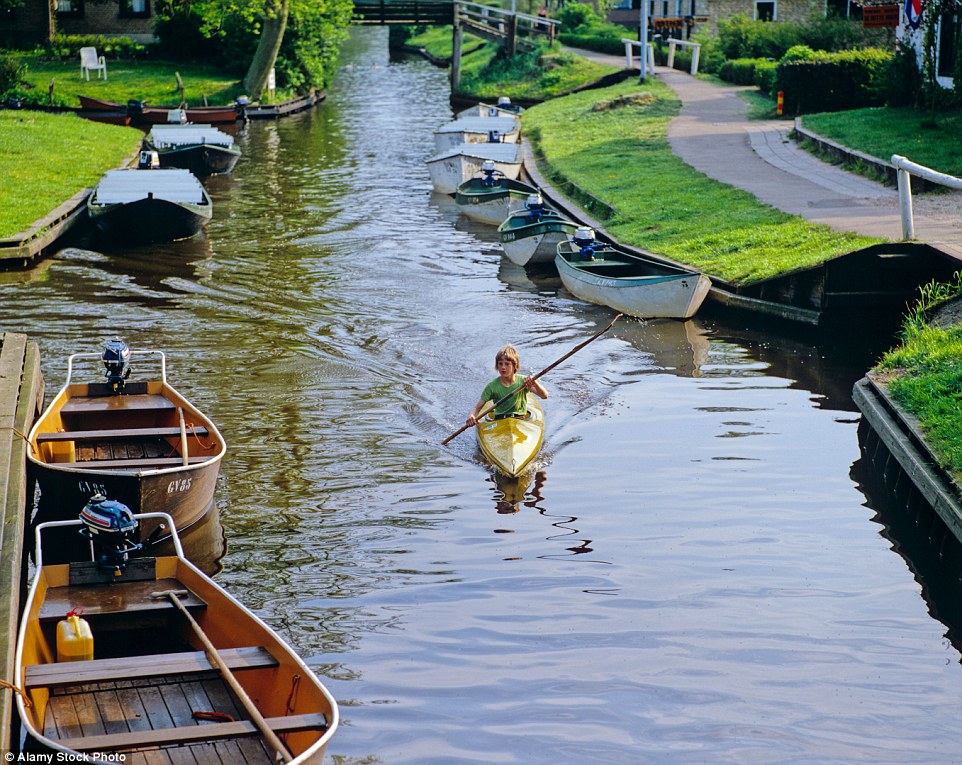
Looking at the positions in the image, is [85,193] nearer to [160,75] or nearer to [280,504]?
[280,504]

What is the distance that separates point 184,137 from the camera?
1458 inches

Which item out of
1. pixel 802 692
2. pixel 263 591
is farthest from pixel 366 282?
pixel 802 692

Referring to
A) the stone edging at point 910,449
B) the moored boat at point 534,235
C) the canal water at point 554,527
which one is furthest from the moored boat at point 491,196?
the stone edging at point 910,449

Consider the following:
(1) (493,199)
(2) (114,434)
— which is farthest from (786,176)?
(2) (114,434)

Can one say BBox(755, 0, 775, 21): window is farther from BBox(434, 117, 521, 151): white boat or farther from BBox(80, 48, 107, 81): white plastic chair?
BBox(80, 48, 107, 81): white plastic chair

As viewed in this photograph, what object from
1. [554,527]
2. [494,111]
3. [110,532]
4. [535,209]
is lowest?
[554,527]

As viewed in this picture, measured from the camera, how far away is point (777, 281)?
19.5m

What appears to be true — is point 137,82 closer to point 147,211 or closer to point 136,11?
point 136,11

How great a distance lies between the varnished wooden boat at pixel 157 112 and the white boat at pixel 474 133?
29.5 feet

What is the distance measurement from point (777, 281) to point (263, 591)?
11.5m

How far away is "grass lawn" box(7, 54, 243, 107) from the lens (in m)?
49.1

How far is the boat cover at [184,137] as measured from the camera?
36.5 meters

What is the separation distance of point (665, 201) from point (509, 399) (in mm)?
12738

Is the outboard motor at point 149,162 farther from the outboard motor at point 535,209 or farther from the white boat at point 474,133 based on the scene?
the outboard motor at point 535,209
